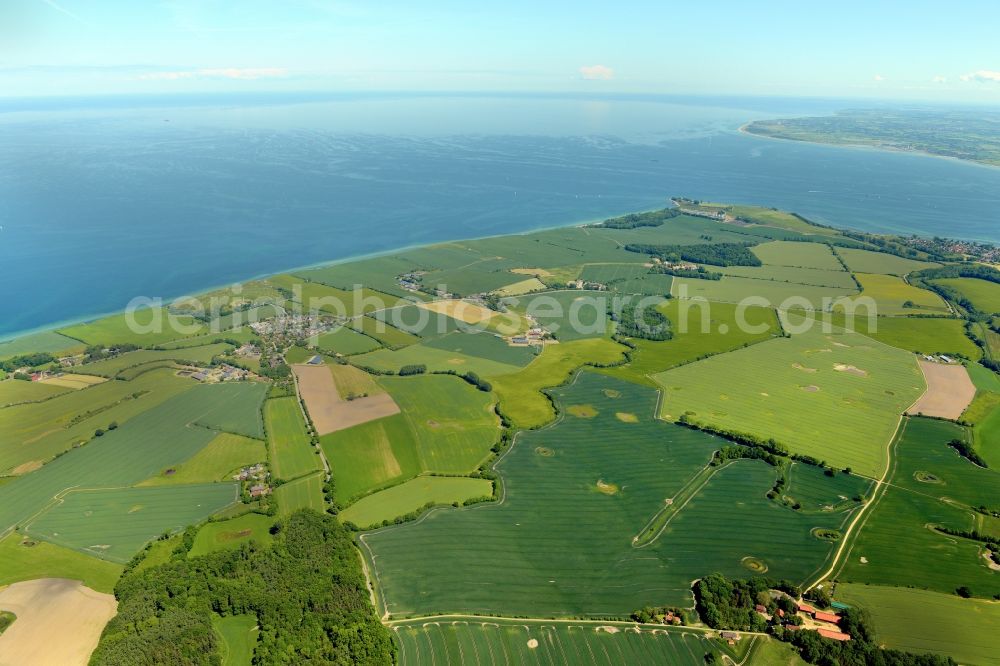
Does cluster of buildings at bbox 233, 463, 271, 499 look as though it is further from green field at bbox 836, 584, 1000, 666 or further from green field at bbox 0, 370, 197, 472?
green field at bbox 836, 584, 1000, 666

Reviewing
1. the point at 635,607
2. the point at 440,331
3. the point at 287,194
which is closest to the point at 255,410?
the point at 440,331

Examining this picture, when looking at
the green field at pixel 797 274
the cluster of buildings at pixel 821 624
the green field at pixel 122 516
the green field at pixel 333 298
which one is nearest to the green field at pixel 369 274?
the green field at pixel 333 298

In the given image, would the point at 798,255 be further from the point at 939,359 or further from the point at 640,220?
the point at 939,359

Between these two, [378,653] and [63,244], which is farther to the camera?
[63,244]

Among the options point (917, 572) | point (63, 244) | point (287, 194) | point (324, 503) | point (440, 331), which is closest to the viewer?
point (917, 572)

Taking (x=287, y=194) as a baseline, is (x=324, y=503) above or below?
below

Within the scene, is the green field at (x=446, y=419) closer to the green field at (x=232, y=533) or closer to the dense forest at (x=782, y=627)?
the green field at (x=232, y=533)

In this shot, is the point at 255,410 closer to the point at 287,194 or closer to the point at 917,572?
the point at 917,572
